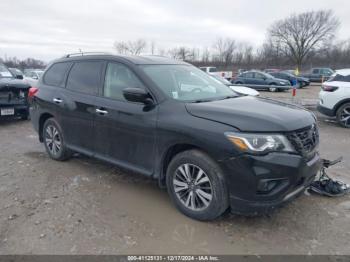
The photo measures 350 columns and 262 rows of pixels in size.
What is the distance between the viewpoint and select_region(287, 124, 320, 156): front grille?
3145 mm

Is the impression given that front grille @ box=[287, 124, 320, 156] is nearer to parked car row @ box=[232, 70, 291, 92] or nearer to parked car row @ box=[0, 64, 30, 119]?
parked car row @ box=[0, 64, 30, 119]

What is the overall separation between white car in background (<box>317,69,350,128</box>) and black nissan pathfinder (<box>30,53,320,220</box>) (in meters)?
5.81

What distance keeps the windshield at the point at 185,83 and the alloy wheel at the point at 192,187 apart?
33.9 inches

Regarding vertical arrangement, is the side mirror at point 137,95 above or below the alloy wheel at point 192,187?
above

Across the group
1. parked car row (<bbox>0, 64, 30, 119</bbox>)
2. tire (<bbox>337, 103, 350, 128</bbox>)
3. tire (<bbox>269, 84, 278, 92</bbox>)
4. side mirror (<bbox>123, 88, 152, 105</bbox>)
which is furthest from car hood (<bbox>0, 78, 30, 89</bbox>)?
tire (<bbox>269, 84, 278, 92</bbox>)

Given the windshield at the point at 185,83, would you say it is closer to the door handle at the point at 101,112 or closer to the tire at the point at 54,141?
the door handle at the point at 101,112

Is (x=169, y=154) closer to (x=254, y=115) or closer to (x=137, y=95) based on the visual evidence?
(x=137, y=95)

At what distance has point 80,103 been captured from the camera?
4594 mm

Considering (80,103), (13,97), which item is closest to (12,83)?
(13,97)

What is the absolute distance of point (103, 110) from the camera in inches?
166

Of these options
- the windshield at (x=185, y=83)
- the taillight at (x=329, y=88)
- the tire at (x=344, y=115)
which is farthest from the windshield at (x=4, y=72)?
the tire at (x=344, y=115)

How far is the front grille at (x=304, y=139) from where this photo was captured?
3145 mm

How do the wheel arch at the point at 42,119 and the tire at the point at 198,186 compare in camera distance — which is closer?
the tire at the point at 198,186

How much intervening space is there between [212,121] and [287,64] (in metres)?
64.7
